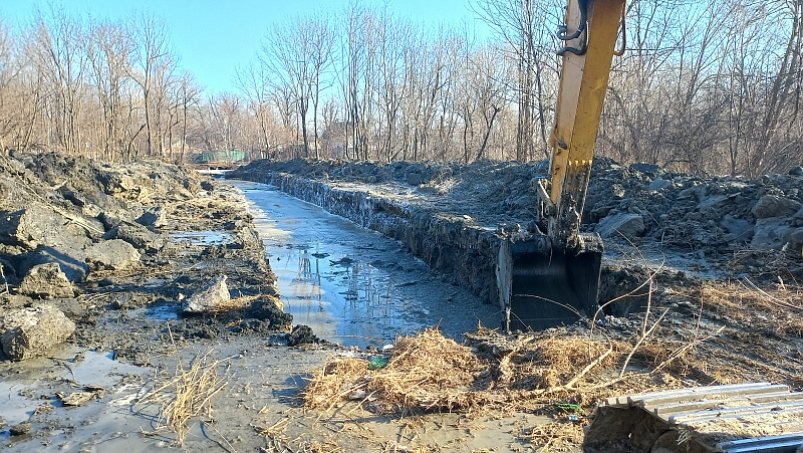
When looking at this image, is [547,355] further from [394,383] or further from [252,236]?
[252,236]

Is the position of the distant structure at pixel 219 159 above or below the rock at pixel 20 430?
above

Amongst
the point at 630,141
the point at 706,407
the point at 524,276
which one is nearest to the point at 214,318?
the point at 524,276

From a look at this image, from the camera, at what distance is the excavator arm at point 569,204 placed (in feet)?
18.1

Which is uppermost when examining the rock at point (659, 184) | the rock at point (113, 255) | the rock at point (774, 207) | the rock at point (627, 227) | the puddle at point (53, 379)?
the rock at point (659, 184)

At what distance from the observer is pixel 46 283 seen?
702 cm

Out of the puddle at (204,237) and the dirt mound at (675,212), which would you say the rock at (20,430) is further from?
the puddle at (204,237)

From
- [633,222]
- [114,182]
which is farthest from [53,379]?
[114,182]

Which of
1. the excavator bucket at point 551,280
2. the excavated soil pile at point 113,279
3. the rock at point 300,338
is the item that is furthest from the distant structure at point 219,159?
the excavator bucket at point 551,280

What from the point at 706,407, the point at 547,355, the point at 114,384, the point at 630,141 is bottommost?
the point at 114,384

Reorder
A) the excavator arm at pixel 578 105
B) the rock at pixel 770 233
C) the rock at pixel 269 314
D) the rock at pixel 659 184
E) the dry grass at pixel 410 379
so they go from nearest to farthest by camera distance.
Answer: the dry grass at pixel 410 379 < the excavator arm at pixel 578 105 < the rock at pixel 269 314 < the rock at pixel 770 233 < the rock at pixel 659 184

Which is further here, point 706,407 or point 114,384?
point 114,384

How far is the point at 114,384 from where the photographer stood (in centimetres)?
470

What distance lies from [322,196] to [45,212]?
50.8 feet

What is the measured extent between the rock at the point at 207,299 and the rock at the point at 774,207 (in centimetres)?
840
